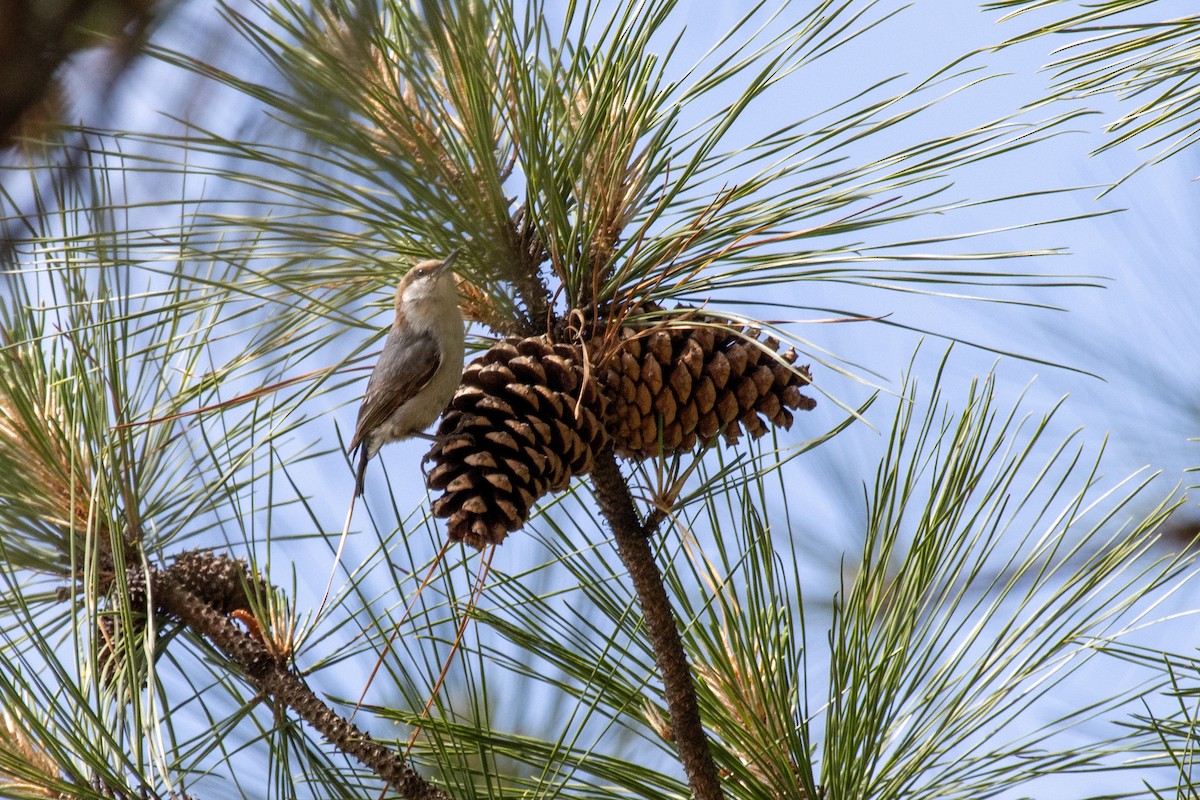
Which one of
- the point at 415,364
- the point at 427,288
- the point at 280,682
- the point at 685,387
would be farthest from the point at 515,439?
the point at 415,364

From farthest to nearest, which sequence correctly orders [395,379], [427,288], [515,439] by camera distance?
[395,379]
[427,288]
[515,439]

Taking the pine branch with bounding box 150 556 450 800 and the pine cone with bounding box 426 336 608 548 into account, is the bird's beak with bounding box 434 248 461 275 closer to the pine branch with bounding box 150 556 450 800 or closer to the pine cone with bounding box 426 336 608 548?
the pine cone with bounding box 426 336 608 548

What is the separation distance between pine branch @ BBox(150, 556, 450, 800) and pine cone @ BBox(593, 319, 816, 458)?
487mm

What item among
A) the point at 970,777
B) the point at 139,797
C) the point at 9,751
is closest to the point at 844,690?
the point at 970,777

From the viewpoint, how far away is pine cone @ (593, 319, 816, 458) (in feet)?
4.75

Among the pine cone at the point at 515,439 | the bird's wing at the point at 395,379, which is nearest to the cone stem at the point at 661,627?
the pine cone at the point at 515,439

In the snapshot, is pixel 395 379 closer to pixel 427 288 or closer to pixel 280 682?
pixel 427 288

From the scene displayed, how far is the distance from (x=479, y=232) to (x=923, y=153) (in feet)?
1.87

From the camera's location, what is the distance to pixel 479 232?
142cm

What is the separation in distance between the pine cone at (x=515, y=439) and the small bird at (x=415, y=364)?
6.6 inches

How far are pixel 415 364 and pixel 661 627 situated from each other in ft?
2.54

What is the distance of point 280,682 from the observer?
4.82ft

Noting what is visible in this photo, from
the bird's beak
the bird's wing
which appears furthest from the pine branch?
the bird's beak

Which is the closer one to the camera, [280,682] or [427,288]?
[280,682]
